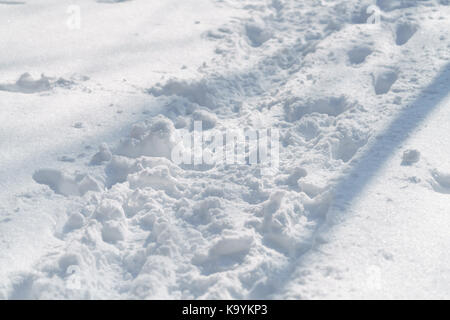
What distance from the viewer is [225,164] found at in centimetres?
258

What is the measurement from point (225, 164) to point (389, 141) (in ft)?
2.83

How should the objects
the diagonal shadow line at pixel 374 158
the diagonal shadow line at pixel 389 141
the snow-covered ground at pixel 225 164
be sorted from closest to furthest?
1. the snow-covered ground at pixel 225 164
2. the diagonal shadow line at pixel 374 158
3. the diagonal shadow line at pixel 389 141

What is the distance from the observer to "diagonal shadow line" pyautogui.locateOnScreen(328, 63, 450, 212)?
2309mm

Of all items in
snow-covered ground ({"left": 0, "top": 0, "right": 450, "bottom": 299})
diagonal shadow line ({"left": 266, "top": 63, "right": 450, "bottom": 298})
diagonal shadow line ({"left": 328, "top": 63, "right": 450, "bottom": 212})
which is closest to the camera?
snow-covered ground ({"left": 0, "top": 0, "right": 450, "bottom": 299})

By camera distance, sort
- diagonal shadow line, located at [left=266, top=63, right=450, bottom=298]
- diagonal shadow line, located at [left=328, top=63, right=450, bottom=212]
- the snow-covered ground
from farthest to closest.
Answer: diagonal shadow line, located at [left=328, top=63, right=450, bottom=212], diagonal shadow line, located at [left=266, top=63, right=450, bottom=298], the snow-covered ground

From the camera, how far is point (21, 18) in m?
3.88

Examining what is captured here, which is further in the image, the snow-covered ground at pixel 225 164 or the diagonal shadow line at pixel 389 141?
Answer: the diagonal shadow line at pixel 389 141

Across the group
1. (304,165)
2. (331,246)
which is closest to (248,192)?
(304,165)

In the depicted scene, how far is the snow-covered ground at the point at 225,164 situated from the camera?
1.93 meters

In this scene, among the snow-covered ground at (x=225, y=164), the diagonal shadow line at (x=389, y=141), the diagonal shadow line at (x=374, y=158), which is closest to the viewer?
the snow-covered ground at (x=225, y=164)

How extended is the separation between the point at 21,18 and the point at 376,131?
2.85 meters

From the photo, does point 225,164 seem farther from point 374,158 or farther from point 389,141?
point 389,141

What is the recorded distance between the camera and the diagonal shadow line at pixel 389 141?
7.57 feet

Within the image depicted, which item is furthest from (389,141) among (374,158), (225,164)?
(225,164)
